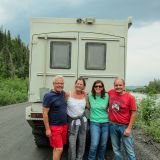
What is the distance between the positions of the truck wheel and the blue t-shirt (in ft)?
11.1

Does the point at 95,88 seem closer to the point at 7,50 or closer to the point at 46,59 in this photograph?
the point at 46,59

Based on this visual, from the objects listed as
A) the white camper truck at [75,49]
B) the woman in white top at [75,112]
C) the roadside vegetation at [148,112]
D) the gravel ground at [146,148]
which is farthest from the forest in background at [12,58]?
the woman in white top at [75,112]

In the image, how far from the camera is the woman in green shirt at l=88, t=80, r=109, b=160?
8484 millimetres

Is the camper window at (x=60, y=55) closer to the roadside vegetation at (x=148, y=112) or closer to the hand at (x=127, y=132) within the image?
the hand at (x=127, y=132)

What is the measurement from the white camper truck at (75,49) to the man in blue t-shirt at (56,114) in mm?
2240

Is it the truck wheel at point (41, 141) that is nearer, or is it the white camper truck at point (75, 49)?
the white camper truck at point (75, 49)

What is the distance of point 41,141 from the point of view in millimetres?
11688

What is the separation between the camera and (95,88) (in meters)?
8.55

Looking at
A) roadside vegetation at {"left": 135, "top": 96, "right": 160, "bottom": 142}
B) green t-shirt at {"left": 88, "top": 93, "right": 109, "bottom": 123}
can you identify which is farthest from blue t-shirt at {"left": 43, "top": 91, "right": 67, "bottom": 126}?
roadside vegetation at {"left": 135, "top": 96, "right": 160, "bottom": 142}

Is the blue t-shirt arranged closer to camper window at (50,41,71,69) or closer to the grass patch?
camper window at (50,41,71,69)

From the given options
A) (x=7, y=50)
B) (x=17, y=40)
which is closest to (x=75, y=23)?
(x=7, y=50)

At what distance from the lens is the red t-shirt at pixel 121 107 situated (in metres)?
8.18

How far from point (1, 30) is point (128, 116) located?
188 feet

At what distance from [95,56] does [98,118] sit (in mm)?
2460
